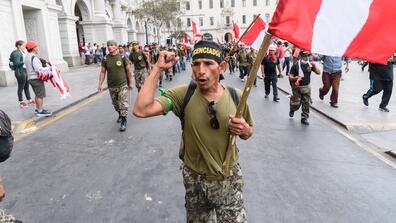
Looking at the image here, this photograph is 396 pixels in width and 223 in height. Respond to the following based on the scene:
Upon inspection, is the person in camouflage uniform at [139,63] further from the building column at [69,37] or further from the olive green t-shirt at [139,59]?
the building column at [69,37]

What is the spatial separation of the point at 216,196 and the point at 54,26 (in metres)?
20.9

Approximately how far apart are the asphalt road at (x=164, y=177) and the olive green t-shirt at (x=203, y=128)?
55.9 inches

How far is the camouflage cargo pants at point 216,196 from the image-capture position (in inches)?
93.3

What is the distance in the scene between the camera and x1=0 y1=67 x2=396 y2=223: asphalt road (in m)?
3.66

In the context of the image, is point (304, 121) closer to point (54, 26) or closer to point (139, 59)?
point (139, 59)

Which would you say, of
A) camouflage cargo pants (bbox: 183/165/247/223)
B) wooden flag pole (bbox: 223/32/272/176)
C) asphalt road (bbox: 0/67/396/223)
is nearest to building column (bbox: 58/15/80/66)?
asphalt road (bbox: 0/67/396/223)

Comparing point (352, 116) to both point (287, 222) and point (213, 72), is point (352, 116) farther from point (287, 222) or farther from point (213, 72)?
point (213, 72)

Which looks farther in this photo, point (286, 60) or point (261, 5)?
point (261, 5)

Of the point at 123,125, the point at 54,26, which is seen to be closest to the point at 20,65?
the point at 123,125

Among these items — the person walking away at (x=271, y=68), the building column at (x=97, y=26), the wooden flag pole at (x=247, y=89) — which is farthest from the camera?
the building column at (x=97, y=26)

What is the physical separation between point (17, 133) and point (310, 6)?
6.84m

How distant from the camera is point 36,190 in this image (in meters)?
4.28

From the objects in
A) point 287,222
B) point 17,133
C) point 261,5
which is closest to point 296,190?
point 287,222

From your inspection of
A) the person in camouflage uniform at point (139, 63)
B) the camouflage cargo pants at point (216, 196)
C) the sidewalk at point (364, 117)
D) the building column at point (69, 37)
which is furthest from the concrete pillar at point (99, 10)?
the camouflage cargo pants at point (216, 196)
